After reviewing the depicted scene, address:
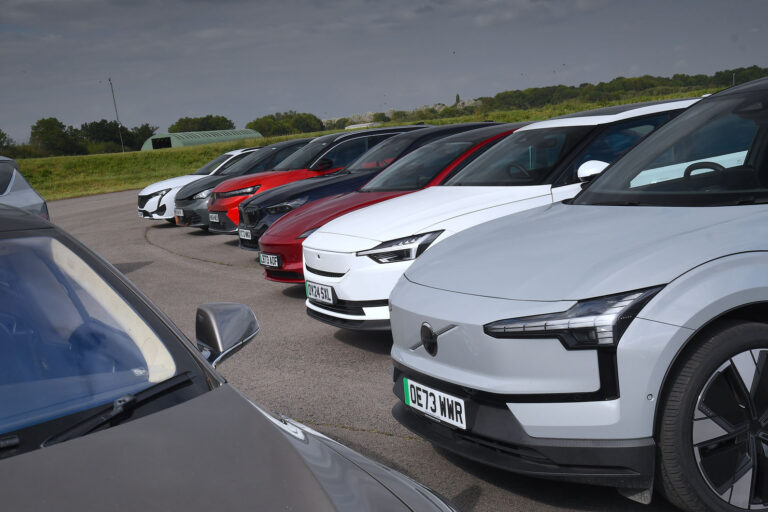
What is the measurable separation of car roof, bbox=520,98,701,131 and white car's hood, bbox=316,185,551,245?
72cm

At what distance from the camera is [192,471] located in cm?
160

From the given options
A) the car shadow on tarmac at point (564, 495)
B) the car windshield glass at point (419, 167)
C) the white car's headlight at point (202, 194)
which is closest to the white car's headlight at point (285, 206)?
the car windshield glass at point (419, 167)

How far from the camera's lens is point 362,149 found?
11.7m

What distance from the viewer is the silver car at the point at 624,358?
2672 mm

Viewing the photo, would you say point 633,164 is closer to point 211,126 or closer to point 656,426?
point 656,426

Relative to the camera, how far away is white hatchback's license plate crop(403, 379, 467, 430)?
120 inches

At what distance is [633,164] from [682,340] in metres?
1.60

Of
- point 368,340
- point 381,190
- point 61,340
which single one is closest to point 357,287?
point 368,340

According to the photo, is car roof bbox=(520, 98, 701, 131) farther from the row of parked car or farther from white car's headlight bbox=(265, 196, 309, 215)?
white car's headlight bbox=(265, 196, 309, 215)

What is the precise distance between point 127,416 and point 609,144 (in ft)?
15.6

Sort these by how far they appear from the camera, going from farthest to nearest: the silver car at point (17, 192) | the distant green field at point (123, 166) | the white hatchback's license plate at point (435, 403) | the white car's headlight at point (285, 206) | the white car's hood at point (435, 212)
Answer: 1. the distant green field at point (123, 166)
2. the white car's headlight at point (285, 206)
3. the silver car at point (17, 192)
4. the white car's hood at point (435, 212)
5. the white hatchback's license plate at point (435, 403)

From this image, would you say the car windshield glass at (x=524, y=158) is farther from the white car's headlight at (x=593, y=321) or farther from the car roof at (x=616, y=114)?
the white car's headlight at (x=593, y=321)

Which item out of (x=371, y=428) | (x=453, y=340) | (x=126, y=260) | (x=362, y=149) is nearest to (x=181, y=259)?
(x=126, y=260)

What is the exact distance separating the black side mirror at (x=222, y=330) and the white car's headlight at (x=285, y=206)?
22.5 ft
